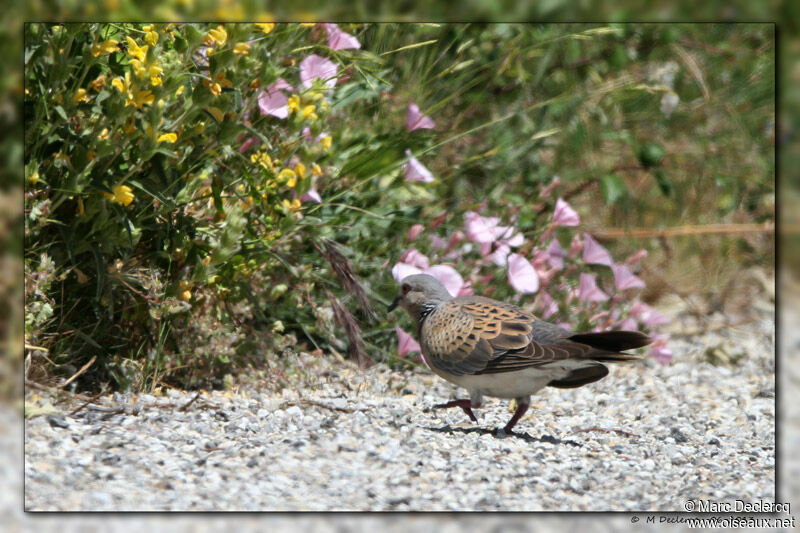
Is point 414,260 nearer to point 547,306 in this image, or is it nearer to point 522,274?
point 522,274

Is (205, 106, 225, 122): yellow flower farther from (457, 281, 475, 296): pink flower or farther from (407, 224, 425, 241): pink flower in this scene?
(457, 281, 475, 296): pink flower

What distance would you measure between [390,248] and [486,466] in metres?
1.09

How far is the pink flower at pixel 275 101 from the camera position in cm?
244

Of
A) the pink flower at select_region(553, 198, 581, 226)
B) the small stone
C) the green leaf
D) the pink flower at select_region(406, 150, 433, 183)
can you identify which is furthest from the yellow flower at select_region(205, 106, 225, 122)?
the green leaf

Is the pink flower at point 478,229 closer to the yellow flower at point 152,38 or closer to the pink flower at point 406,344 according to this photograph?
the pink flower at point 406,344

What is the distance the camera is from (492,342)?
7.50 ft

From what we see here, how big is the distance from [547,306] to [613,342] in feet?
3.29

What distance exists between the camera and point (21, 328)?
2.31 meters

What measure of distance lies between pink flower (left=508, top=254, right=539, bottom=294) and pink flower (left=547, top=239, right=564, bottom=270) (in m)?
0.11

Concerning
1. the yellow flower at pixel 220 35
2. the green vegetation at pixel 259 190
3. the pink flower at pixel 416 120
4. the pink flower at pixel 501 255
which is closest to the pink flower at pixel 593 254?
the green vegetation at pixel 259 190

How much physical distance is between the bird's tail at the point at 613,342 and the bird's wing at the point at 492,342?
3 centimetres

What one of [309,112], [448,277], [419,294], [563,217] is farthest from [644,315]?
[309,112]

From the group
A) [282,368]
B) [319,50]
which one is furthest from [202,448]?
[319,50]

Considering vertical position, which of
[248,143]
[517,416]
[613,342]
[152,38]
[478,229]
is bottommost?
[517,416]
